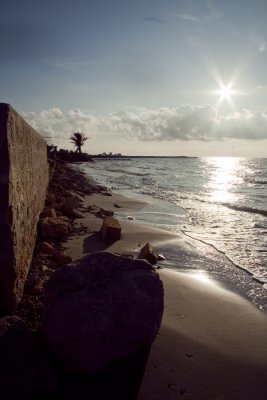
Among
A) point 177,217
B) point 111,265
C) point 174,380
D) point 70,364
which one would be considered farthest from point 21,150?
point 177,217

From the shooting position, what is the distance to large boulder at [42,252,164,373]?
8.10 ft

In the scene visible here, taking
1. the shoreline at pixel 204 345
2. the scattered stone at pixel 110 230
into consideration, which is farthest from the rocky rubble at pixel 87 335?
the scattered stone at pixel 110 230

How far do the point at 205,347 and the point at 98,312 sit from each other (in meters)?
1.14

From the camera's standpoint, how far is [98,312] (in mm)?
2525

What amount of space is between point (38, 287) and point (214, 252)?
3826mm

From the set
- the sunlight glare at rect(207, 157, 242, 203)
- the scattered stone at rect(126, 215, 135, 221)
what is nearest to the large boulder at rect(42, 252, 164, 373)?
the scattered stone at rect(126, 215, 135, 221)

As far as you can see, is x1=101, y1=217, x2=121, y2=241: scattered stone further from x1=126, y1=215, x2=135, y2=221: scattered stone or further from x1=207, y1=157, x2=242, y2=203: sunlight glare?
x1=207, y1=157, x2=242, y2=203: sunlight glare

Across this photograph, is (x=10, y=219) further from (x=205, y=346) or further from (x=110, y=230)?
(x=110, y=230)

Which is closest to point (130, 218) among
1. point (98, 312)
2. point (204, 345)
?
point (204, 345)

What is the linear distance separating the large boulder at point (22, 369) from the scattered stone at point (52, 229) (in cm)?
295

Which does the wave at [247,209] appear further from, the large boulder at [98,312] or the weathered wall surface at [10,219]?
the weathered wall surface at [10,219]

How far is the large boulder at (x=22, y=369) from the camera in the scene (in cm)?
219

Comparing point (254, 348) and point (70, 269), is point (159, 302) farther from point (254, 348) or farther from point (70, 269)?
point (254, 348)

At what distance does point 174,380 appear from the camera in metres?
2.60
